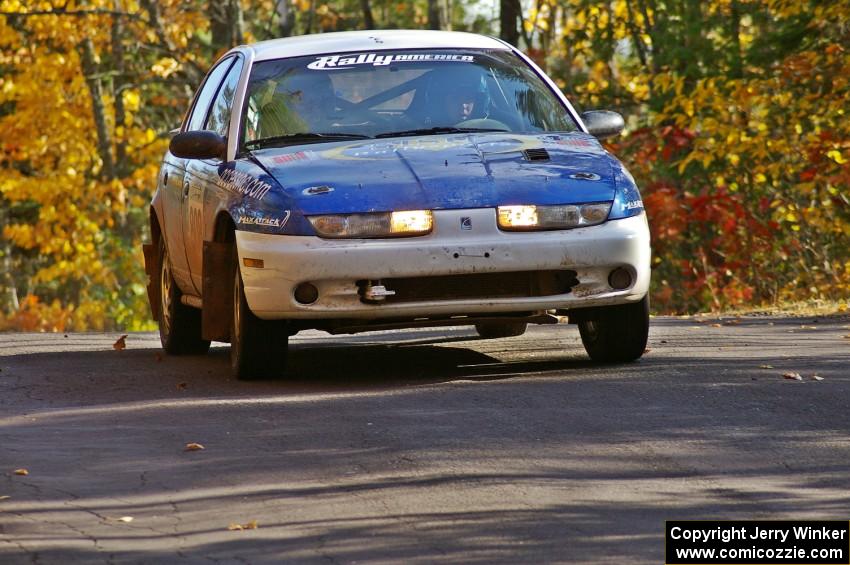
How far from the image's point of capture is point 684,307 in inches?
730

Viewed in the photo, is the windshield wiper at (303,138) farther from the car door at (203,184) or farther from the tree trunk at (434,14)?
A: the tree trunk at (434,14)

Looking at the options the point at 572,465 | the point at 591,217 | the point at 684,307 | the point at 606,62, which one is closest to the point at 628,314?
the point at 591,217

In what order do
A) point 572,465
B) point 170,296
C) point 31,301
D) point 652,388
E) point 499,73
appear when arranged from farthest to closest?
point 31,301 → point 170,296 → point 499,73 → point 652,388 → point 572,465

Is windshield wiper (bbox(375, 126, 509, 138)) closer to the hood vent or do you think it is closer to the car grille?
the hood vent

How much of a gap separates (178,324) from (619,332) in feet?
10.7

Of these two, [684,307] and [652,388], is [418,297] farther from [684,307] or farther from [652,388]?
[684,307]

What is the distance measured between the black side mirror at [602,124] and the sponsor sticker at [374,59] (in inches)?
30.2

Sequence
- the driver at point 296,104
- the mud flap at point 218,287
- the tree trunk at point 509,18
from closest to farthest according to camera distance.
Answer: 1. the mud flap at point 218,287
2. the driver at point 296,104
3. the tree trunk at point 509,18

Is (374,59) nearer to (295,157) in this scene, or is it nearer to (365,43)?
(365,43)

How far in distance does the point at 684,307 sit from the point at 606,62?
5.73 metres

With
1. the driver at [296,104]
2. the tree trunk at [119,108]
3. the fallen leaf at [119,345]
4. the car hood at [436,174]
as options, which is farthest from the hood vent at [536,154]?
the tree trunk at [119,108]

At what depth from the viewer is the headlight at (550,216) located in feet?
28.0

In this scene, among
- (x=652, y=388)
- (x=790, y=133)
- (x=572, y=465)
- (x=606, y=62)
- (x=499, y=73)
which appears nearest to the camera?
(x=572, y=465)

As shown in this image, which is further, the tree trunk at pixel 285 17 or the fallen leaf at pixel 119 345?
the tree trunk at pixel 285 17
